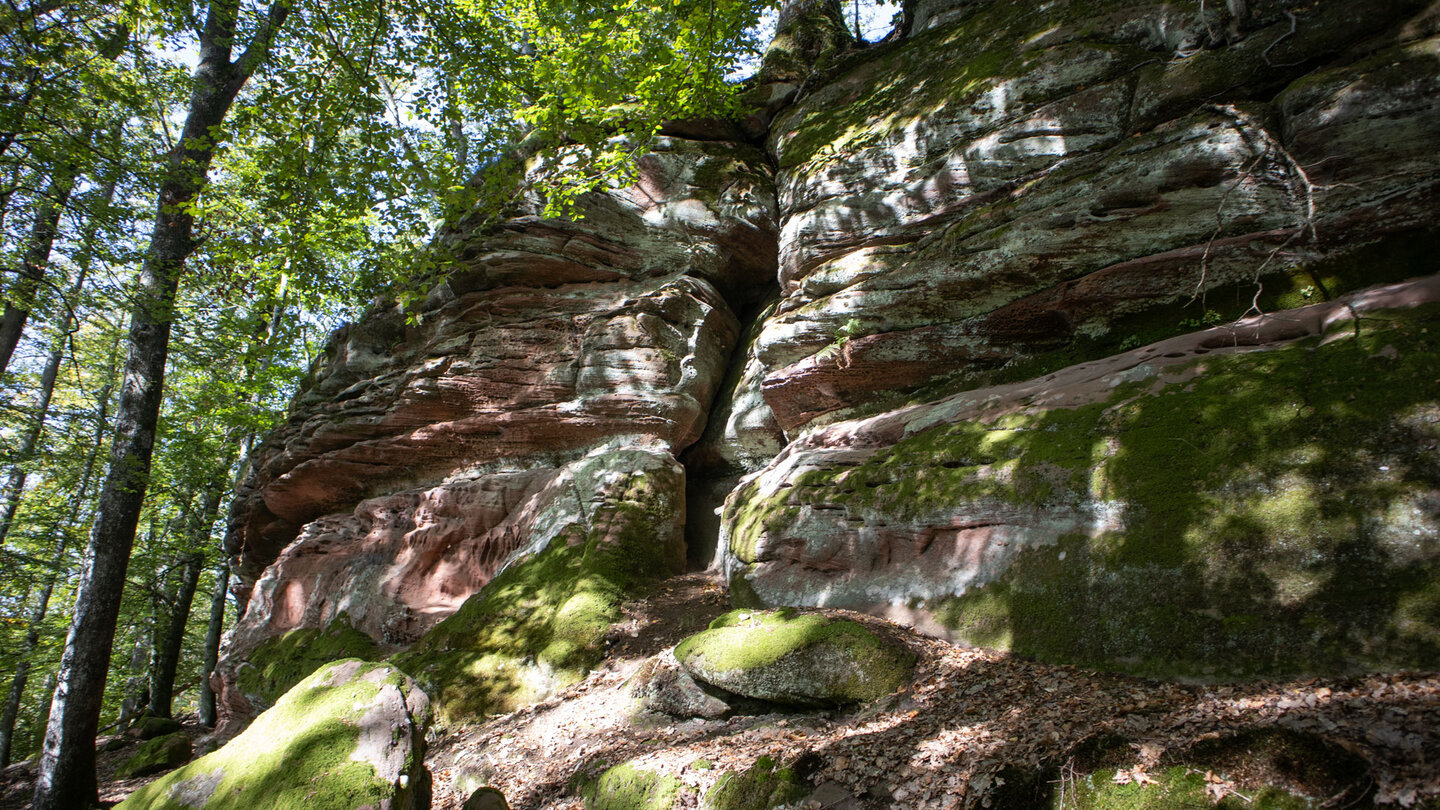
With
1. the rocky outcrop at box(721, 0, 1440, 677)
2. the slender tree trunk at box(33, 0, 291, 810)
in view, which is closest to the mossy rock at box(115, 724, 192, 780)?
the slender tree trunk at box(33, 0, 291, 810)

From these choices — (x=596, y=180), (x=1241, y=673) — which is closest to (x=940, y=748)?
(x=1241, y=673)

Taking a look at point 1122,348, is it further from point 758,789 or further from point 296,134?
point 296,134

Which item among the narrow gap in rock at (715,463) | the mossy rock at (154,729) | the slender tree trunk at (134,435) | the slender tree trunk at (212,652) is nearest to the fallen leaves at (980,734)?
the narrow gap in rock at (715,463)

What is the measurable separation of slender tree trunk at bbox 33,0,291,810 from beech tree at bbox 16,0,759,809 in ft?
0.07

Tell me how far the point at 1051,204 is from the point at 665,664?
7.19 metres

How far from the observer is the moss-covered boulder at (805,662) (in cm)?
514

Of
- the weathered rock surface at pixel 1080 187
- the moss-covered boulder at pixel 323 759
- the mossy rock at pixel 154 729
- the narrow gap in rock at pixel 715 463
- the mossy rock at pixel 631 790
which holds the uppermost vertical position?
the weathered rock surface at pixel 1080 187

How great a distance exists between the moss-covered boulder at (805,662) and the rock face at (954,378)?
34.2 inches

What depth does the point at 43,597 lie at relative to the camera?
17.1m

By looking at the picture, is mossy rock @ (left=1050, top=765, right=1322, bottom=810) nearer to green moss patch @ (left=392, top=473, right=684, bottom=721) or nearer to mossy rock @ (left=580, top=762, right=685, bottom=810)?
mossy rock @ (left=580, top=762, right=685, bottom=810)

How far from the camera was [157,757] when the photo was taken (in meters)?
11.2

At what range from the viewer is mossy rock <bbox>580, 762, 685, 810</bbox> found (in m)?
4.56

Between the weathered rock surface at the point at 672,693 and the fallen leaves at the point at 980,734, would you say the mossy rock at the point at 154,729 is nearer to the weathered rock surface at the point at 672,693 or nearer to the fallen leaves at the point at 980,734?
the fallen leaves at the point at 980,734

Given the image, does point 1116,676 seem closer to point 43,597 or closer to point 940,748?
point 940,748
